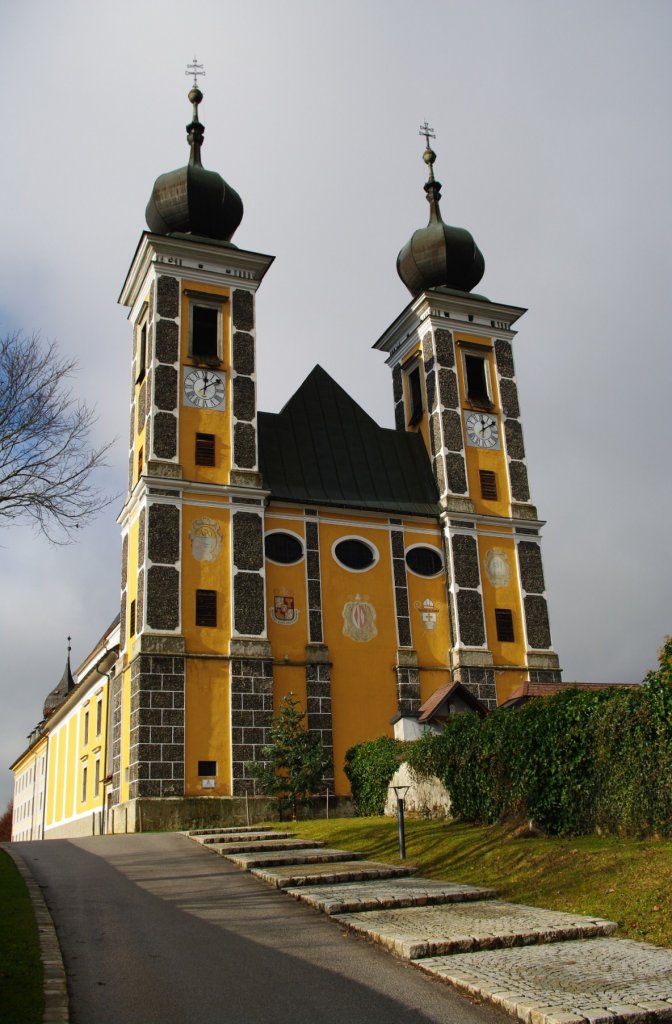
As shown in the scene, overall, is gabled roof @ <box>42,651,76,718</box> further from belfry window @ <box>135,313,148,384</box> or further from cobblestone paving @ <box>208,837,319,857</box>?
cobblestone paving @ <box>208,837,319,857</box>

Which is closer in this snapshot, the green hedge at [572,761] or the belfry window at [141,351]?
the green hedge at [572,761]

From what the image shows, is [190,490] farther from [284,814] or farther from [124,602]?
[284,814]

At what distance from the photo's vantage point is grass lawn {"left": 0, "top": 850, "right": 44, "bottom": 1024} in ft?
22.4

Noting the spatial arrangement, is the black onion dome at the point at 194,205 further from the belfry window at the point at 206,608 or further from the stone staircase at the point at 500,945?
the stone staircase at the point at 500,945

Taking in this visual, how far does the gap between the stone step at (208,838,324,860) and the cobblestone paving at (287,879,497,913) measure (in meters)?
4.08

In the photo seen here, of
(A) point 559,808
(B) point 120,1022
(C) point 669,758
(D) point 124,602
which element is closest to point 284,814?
(D) point 124,602

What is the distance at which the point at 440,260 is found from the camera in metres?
35.6

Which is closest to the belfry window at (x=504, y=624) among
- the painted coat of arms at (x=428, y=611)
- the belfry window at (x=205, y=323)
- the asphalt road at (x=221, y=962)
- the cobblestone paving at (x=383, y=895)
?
the painted coat of arms at (x=428, y=611)


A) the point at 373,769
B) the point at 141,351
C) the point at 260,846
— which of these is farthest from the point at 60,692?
the point at 260,846

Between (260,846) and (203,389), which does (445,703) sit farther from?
(203,389)

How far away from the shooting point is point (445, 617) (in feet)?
101

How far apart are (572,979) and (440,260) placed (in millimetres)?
31171

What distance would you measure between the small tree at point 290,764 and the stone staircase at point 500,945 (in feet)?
37.4

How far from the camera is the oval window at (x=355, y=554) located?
30.2m
